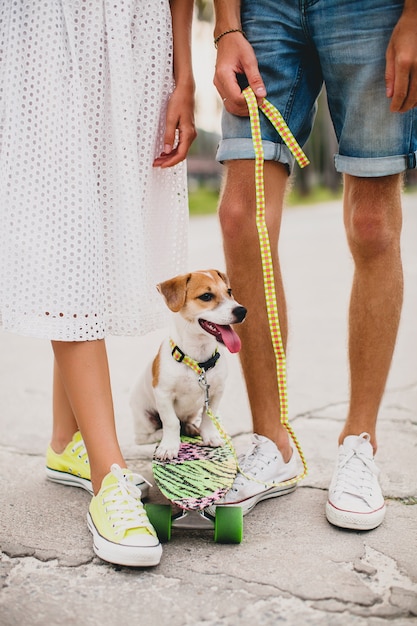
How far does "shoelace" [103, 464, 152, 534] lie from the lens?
1559 mm

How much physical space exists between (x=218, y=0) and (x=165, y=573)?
1.51 meters

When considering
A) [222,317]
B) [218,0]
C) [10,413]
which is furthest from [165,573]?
[218,0]

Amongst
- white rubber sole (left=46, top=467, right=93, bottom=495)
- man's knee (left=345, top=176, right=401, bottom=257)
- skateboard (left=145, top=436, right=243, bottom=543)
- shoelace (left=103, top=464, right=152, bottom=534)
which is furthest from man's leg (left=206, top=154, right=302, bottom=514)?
white rubber sole (left=46, top=467, right=93, bottom=495)

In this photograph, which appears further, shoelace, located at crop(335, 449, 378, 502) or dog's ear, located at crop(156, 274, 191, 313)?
dog's ear, located at crop(156, 274, 191, 313)

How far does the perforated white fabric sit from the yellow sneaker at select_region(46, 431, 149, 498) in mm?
429

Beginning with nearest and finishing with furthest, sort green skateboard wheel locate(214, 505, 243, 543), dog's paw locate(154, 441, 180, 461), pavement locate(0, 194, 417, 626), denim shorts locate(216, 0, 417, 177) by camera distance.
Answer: pavement locate(0, 194, 417, 626), green skateboard wheel locate(214, 505, 243, 543), denim shorts locate(216, 0, 417, 177), dog's paw locate(154, 441, 180, 461)

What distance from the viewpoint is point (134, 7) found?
69.5 inches

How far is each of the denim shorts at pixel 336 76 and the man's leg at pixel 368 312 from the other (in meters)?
0.10

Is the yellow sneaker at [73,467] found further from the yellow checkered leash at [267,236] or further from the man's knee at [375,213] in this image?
the man's knee at [375,213]

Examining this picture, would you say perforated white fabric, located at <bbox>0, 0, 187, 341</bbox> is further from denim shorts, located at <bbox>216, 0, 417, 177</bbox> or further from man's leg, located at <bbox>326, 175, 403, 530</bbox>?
man's leg, located at <bbox>326, 175, 403, 530</bbox>

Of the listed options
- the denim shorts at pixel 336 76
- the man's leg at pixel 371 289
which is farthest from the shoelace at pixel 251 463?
the denim shorts at pixel 336 76

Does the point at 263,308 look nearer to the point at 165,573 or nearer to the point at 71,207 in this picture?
the point at 71,207

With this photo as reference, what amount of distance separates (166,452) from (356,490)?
0.53m

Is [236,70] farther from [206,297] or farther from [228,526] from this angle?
[228,526]
